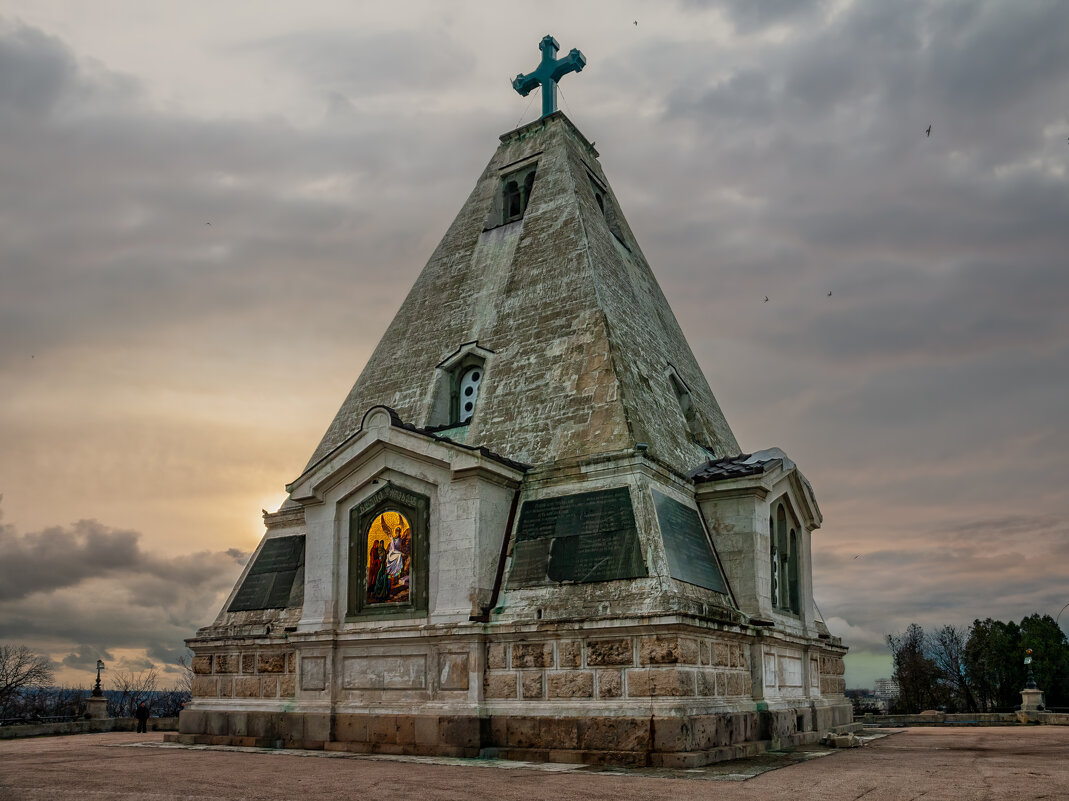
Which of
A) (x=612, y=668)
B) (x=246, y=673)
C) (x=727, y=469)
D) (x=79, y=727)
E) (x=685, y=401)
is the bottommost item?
(x=79, y=727)

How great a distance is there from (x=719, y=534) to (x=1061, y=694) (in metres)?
37.7

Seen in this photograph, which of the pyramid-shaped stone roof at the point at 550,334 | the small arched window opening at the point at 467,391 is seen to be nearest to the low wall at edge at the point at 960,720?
the pyramid-shaped stone roof at the point at 550,334

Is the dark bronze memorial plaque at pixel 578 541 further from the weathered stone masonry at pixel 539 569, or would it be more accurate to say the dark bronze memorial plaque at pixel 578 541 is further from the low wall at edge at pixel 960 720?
the low wall at edge at pixel 960 720

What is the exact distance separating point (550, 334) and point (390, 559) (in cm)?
600

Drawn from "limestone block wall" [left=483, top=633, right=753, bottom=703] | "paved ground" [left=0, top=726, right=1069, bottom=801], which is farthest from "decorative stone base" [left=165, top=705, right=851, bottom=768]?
"paved ground" [left=0, top=726, right=1069, bottom=801]

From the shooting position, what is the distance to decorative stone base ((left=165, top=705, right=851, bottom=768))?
14164 millimetres

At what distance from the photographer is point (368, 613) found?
17453mm

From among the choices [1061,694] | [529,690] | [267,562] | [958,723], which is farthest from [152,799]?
[1061,694]

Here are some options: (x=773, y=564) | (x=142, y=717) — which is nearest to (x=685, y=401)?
(x=773, y=564)

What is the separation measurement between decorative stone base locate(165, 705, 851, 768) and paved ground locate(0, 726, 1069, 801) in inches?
25.3

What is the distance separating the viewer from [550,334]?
2009cm

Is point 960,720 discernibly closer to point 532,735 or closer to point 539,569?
point 539,569

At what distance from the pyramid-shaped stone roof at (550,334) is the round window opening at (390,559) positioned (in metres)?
2.47

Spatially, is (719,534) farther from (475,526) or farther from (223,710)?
(223,710)
